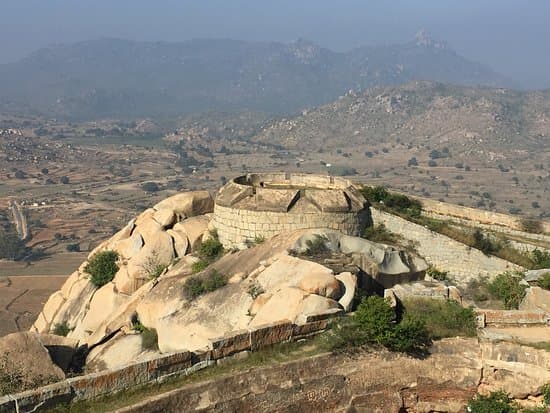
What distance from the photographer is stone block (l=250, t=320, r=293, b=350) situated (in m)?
13.5

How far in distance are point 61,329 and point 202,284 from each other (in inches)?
297

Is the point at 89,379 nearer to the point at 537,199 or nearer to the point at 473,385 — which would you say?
the point at 473,385

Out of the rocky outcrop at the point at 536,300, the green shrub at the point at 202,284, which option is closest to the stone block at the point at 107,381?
the green shrub at the point at 202,284

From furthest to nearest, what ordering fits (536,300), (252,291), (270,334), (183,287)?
(183,287)
(536,300)
(252,291)
(270,334)

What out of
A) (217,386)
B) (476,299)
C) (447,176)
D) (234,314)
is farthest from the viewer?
(447,176)

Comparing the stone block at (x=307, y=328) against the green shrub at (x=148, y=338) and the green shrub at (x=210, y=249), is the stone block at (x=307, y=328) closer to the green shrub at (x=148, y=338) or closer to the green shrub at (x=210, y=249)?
the green shrub at (x=148, y=338)

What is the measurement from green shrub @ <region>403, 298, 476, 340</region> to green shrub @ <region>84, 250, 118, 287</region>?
1176cm

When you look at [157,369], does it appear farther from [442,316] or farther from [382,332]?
[442,316]

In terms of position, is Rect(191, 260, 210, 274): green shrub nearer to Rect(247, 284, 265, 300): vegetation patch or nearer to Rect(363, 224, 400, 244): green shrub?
Rect(247, 284, 265, 300): vegetation patch

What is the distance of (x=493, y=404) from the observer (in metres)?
13.7

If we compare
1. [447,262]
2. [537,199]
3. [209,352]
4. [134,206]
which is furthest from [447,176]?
[209,352]

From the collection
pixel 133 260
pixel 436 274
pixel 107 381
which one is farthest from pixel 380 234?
pixel 107 381

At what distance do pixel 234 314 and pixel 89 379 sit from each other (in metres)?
5.54

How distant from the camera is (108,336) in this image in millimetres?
18109
